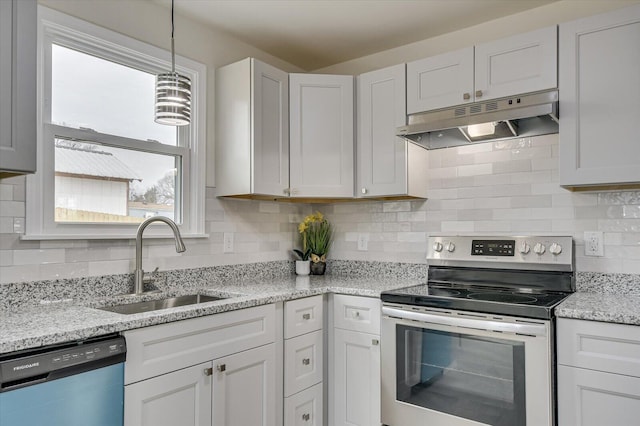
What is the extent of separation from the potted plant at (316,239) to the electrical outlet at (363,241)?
0.79ft

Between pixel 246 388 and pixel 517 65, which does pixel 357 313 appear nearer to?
pixel 246 388

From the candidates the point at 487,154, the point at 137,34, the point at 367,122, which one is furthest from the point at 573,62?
the point at 137,34

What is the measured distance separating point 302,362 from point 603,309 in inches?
56.5

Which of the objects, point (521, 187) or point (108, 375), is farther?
point (521, 187)

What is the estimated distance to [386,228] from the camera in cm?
312

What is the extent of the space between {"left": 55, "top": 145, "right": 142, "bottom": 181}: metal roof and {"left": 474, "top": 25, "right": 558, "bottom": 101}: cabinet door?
1912 millimetres

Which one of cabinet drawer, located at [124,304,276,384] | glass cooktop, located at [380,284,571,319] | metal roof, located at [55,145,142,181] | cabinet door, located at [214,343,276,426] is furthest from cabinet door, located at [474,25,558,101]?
metal roof, located at [55,145,142,181]

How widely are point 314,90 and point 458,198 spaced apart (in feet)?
3.70

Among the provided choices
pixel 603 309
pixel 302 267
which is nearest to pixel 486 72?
pixel 603 309

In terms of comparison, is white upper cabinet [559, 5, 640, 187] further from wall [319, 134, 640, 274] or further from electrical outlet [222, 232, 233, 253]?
electrical outlet [222, 232, 233, 253]

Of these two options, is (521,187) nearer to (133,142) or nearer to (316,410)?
(316,410)

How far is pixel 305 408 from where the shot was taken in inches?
97.6

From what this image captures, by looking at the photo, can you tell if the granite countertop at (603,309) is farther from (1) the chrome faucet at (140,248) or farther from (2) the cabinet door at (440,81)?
(1) the chrome faucet at (140,248)

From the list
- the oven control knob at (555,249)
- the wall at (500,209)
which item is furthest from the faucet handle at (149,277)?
the oven control knob at (555,249)
